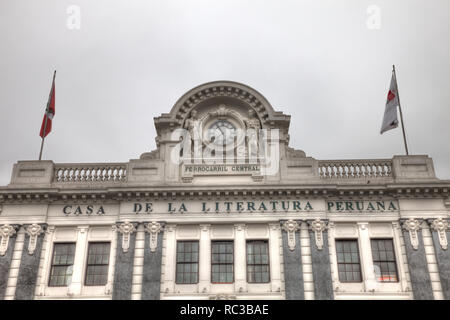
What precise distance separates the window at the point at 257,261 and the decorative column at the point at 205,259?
76.6 inches

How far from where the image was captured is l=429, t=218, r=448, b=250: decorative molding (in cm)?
2250

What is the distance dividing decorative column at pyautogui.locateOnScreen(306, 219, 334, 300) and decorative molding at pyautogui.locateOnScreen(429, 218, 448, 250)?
Result: 523 cm

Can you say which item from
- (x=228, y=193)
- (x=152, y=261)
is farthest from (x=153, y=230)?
(x=228, y=193)

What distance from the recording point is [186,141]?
25.6 m

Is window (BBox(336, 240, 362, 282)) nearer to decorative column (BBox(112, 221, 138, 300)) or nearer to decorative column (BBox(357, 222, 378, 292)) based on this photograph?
decorative column (BBox(357, 222, 378, 292))

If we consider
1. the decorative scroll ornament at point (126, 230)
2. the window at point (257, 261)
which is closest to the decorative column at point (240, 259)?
the window at point (257, 261)

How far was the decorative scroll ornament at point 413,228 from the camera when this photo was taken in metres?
22.6

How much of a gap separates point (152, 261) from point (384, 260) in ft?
37.0

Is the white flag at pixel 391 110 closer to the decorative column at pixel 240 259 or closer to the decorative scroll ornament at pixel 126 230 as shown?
the decorative column at pixel 240 259

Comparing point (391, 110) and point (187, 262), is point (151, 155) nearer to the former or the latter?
point (187, 262)

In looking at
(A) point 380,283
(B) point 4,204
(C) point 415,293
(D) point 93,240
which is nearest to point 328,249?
(A) point 380,283

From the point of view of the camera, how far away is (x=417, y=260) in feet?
72.8

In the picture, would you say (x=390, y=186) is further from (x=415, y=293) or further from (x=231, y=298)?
(x=231, y=298)

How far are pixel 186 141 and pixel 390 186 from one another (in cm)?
1089
